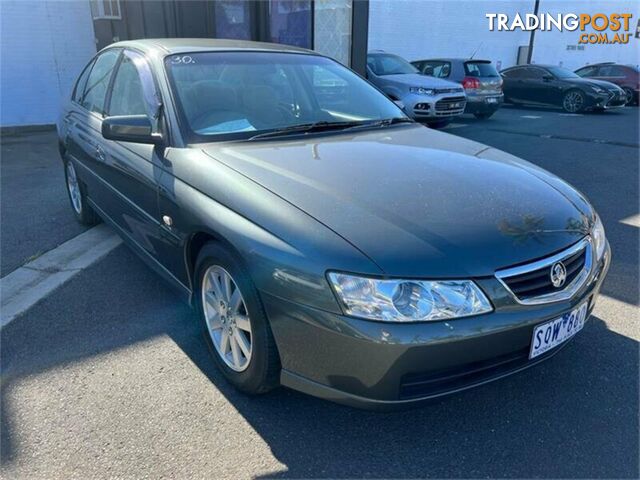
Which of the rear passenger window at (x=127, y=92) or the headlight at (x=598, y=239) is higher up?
the rear passenger window at (x=127, y=92)

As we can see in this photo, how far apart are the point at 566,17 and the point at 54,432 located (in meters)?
Result: 29.3

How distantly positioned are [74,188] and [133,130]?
95.3 inches

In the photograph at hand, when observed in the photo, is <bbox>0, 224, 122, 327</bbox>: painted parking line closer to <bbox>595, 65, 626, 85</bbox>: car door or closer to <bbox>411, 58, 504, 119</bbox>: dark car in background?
<bbox>411, 58, 504, 119</bbox>: dark car in background

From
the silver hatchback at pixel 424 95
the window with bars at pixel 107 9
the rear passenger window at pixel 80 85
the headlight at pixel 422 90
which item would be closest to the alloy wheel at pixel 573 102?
the silver hatchback at pixel 424 95

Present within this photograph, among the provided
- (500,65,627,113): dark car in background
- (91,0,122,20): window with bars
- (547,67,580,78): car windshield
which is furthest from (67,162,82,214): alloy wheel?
(547,67,580,78): car windshield

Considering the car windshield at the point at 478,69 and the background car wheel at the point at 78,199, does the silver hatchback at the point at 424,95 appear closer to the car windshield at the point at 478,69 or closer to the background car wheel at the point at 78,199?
the car windshield at the point at 478,69

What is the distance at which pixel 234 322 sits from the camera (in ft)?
7.84

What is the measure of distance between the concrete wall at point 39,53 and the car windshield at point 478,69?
918 centimetres

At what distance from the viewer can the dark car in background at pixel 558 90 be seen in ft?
48.0

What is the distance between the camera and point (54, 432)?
87.9 inches

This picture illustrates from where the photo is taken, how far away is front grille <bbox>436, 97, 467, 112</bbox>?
1048cm

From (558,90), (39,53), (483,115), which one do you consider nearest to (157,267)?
(39,53)

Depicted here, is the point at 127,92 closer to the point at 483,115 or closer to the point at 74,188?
the point at 74,188

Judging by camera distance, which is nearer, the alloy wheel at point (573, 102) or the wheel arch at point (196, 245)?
the wheel arch at point (196, 245)
